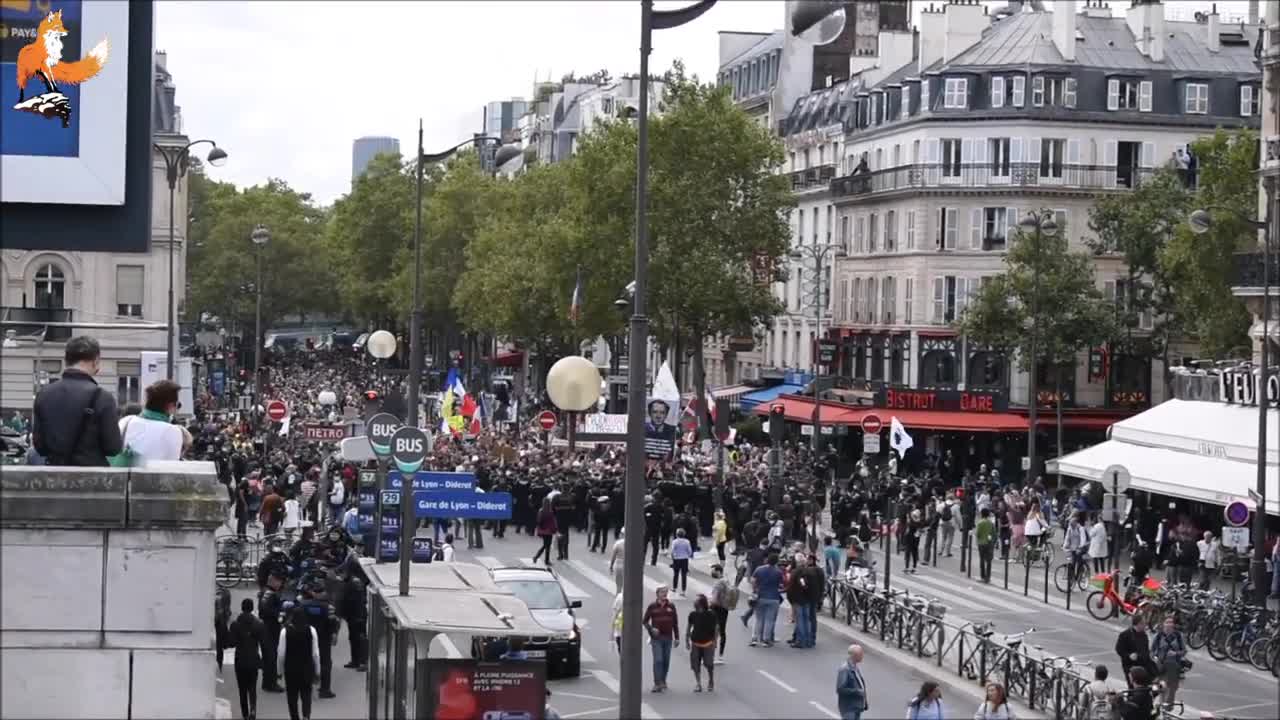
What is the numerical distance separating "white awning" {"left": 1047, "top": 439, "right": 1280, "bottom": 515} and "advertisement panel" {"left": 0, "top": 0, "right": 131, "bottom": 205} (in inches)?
914

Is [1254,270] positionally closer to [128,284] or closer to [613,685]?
[613,685]

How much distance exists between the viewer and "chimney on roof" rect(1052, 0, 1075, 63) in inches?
2790

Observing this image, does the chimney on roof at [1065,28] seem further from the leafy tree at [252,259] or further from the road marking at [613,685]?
the leafy tree at [252,259]

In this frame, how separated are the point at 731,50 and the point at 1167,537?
203 ft

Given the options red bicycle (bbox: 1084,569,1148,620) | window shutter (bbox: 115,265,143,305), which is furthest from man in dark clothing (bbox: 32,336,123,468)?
window shutter (bbox: 115,265,143,305)

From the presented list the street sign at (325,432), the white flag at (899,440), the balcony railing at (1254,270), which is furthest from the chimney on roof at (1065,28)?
the street sign at (325,432)

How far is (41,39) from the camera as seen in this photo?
1602 centimetres

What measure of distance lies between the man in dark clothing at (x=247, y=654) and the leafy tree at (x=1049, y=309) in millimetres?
44473

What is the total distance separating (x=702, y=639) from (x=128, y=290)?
42.2 meters

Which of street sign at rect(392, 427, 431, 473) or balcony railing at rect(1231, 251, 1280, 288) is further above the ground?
balcony railing at rect(1231, 251, 1280, 288)

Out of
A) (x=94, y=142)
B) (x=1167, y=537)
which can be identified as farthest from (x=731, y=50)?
(x=94, y=142)

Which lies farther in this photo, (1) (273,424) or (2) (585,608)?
(1) (273,424)

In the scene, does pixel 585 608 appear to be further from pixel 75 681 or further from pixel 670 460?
pixel 75 681

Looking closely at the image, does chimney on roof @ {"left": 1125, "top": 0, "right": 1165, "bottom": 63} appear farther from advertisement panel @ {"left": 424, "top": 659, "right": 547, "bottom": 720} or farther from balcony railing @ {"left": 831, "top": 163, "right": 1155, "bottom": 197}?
advertisement panel @ {"left": 424, "top": 659, "right": 547, "bottom": 720}
